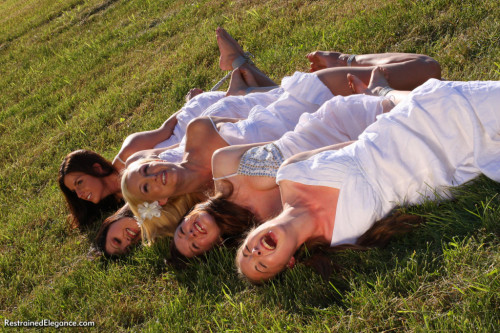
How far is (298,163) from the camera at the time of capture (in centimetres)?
301

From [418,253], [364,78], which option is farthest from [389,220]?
[364,78]

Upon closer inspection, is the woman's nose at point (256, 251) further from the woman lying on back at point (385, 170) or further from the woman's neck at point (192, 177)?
the woman's neck at point (192, 177)

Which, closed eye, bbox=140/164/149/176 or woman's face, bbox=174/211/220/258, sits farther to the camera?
closed eye, bbox=140/164/149/176

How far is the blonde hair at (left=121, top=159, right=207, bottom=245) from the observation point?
3910 mm

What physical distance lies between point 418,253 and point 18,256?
3787 millimetres

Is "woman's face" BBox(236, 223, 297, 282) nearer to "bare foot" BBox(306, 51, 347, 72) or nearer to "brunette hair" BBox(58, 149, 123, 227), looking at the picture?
"bare foot" BBox(306, 51, 347, 72)

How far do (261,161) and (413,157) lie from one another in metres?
1.05

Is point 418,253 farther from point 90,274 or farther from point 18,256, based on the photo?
point 18,256

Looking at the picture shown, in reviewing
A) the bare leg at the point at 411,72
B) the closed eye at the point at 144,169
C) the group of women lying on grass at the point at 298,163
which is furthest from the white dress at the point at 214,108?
the bare leg at the point at 411,72

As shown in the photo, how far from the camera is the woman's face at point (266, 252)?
2.84 m

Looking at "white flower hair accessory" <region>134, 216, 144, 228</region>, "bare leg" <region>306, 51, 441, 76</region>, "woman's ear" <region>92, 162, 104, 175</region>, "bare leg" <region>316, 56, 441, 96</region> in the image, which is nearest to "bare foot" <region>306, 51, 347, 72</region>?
"bare leg" <region>306, 51, 441, 76</region>

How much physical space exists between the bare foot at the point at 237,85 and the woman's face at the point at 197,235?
1994 millimetres

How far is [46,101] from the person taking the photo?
28.2ft

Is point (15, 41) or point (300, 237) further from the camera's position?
point (15, 41)
